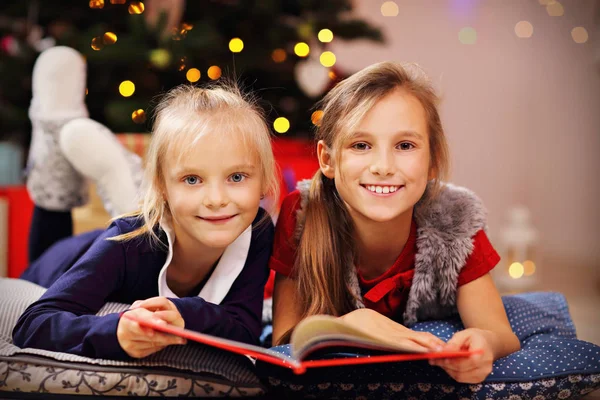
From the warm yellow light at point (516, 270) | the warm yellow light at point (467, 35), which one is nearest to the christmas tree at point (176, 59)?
the warm yellow light at point (467, 35)

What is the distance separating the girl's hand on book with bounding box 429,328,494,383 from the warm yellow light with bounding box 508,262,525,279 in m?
1.70

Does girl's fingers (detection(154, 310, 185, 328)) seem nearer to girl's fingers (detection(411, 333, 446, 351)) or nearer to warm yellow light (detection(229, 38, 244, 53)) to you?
girl's fingers (detection(411, 333, 446, 351))

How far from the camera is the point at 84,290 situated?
0.88m

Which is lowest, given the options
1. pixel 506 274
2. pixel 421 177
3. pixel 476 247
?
pixel 506 274

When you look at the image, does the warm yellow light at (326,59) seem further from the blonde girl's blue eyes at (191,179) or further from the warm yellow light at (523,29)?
the blonde girl's blue eyes at (191,179)

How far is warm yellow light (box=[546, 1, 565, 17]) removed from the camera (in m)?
2.76

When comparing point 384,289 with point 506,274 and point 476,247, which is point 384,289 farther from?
point 506,274

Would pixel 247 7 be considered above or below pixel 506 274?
above

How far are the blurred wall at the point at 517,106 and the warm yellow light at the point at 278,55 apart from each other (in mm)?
757

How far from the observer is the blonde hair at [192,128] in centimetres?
90

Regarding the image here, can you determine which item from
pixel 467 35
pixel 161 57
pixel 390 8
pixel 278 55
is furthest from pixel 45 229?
pixel 467 35

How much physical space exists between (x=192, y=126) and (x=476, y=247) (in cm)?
46

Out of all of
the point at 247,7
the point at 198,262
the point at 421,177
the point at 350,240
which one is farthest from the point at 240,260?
the point at 247,7

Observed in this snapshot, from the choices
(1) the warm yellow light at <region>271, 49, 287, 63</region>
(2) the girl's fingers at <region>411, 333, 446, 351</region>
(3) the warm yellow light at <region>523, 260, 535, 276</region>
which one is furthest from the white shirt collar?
(3) the warm yellow light at <region>523, 260, 535, 276</region>
